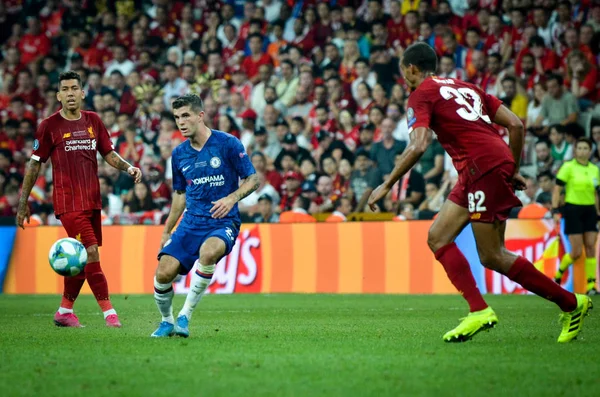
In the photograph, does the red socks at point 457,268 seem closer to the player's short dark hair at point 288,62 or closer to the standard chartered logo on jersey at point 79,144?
the standard chartered logo on jersey at point 79,144

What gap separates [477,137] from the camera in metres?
7.95

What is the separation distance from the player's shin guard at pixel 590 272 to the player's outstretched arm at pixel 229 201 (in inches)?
302

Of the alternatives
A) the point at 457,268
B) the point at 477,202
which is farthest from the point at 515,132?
the point at 457,268

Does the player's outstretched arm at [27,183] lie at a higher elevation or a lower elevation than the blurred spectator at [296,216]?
higher

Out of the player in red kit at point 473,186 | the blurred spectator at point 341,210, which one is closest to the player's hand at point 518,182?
the player in red kit at point 473,186

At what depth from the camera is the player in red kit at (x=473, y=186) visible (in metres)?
7.80

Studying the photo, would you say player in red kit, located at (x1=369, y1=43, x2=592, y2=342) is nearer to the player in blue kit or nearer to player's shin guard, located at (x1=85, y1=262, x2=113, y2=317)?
the player in blue kit

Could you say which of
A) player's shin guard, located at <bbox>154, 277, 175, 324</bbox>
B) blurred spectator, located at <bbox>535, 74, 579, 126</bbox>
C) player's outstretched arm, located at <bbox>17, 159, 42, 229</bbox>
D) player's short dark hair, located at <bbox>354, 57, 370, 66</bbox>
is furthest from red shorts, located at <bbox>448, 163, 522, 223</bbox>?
player's short dark hair, located at <bbox>354, 57, 370, 66</bbox>

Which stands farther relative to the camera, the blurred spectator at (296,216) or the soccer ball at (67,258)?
the blurred spectator at (296,216)

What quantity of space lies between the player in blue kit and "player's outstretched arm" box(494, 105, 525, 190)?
2.23m

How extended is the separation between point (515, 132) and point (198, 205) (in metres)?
2.84

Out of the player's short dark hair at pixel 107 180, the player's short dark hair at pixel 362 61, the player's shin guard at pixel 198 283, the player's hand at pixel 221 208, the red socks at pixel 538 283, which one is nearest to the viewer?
the red socks at pixel 538 283

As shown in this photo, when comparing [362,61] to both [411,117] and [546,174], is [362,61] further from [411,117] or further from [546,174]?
[411,117]

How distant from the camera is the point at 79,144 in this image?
425 inches
